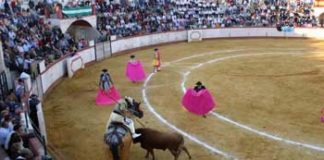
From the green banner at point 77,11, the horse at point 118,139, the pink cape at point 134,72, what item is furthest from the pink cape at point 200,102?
the green banner at point 77,11

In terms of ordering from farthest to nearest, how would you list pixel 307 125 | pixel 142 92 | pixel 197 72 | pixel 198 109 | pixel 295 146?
pixel 197 72, pixel 142 92, pixel 198 109, pixel 307 125, pixel 295 146

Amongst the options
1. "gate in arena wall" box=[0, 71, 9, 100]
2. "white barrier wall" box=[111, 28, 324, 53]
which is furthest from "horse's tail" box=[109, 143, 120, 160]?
"white barrier wall" box=[111, 28, 324, 53]

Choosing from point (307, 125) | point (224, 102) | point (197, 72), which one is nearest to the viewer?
point (307, 125)

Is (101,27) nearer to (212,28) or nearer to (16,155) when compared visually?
(212,28)

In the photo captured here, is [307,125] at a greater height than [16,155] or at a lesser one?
lesser

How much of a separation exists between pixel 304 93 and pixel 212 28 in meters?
16.5

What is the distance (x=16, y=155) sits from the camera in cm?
904

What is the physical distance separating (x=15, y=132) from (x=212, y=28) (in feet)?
81.5

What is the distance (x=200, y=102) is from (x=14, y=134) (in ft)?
22.6

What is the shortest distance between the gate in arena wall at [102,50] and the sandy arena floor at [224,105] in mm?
568

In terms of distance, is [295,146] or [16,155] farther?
[295,146]

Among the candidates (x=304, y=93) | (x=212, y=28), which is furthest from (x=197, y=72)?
(x=212, y=28)

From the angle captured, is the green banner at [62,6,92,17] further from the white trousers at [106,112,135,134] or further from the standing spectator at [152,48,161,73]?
the white trousers at [106,112,135,134]

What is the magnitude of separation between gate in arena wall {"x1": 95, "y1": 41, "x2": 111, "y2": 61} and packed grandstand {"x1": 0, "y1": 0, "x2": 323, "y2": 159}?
507mm
